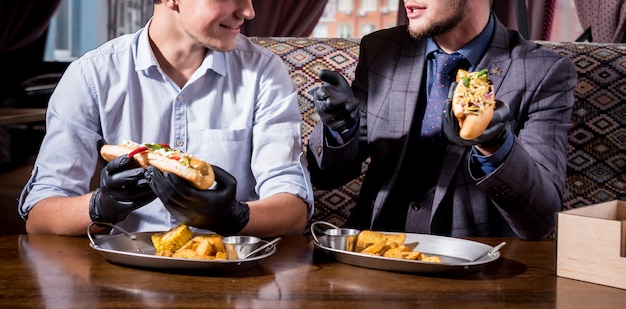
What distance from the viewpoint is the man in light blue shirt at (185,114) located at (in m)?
→ 1.82

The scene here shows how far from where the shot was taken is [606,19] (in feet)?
12.2

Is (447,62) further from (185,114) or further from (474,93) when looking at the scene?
(185,114)

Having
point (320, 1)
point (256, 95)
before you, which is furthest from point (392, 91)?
point (320, 1)

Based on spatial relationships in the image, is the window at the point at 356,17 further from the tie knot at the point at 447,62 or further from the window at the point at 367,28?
the tie knot at the point at 447,62

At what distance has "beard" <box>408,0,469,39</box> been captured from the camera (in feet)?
6.76

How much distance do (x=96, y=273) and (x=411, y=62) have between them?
113cm

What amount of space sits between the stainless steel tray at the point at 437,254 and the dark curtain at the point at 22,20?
14.3ft

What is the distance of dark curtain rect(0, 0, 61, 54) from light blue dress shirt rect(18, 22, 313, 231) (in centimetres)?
363

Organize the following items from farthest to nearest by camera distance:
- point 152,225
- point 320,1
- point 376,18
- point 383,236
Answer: point 376,18 < point 320,1 < point 152,225 < point 383,236

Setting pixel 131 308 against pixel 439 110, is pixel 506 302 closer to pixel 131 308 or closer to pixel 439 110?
pixel 131 308

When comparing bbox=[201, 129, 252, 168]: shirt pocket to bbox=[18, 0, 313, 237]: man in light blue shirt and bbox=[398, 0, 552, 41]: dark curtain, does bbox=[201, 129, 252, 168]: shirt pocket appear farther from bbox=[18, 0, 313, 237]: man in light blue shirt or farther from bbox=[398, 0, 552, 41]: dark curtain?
bbox=[398, 0, 552, 41]: dark curtain

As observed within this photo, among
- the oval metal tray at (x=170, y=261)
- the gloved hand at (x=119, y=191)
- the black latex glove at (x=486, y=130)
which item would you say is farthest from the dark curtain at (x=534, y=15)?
the oval metal tray at (x=170, y=261)

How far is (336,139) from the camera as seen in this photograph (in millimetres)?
1998

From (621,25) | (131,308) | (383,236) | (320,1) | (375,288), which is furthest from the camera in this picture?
(320,1)
